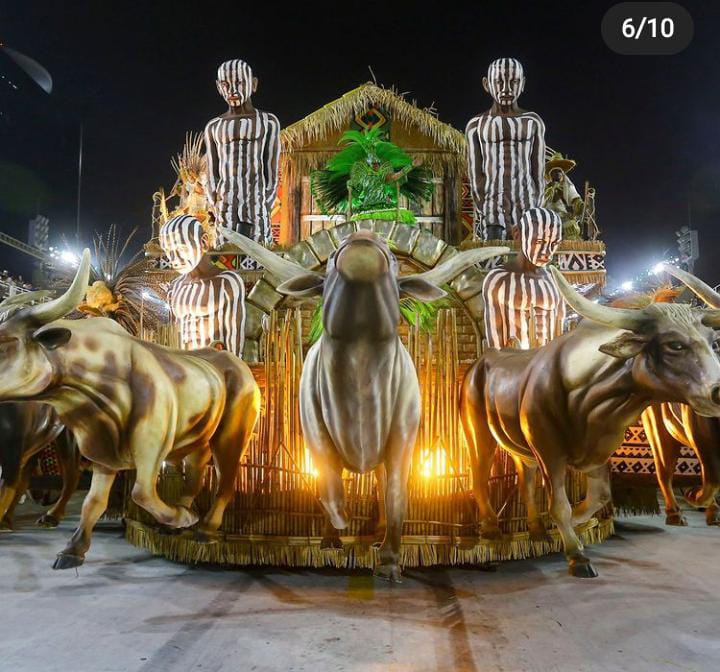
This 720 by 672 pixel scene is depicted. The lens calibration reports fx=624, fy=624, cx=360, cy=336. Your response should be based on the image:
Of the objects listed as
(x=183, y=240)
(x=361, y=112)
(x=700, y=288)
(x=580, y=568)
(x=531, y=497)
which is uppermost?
(x=361, y=112)

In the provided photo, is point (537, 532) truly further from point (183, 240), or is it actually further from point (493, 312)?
point (183, 240)

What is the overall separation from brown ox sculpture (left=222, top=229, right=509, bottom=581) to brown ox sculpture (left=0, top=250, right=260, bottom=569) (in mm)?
813

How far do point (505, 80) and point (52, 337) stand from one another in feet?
16.7

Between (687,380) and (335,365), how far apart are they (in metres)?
1.82

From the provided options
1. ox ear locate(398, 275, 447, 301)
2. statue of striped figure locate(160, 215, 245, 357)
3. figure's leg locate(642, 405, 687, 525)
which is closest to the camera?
→ ox ear locate(398, 275, 447, 301)

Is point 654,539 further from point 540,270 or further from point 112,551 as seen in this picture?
point 112,551

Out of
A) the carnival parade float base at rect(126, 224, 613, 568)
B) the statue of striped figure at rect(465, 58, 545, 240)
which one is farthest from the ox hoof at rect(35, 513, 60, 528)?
the statue of striped figure at rect(465, 58, 545, 240)

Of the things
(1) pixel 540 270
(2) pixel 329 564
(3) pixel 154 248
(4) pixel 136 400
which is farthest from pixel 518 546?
(3) pixel 154 248

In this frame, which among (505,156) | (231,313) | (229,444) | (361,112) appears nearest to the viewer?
(229,444)

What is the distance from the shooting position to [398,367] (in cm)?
321

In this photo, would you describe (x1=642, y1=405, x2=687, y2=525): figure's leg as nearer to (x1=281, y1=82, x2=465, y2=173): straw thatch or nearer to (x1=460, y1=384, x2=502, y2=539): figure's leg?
(x1=460, y1=384, x2=502, y2=539): figure's leg

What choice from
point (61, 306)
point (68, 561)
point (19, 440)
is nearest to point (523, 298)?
point (61, 306)

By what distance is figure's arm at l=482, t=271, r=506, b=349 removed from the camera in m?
5.29

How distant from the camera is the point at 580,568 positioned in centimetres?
382
